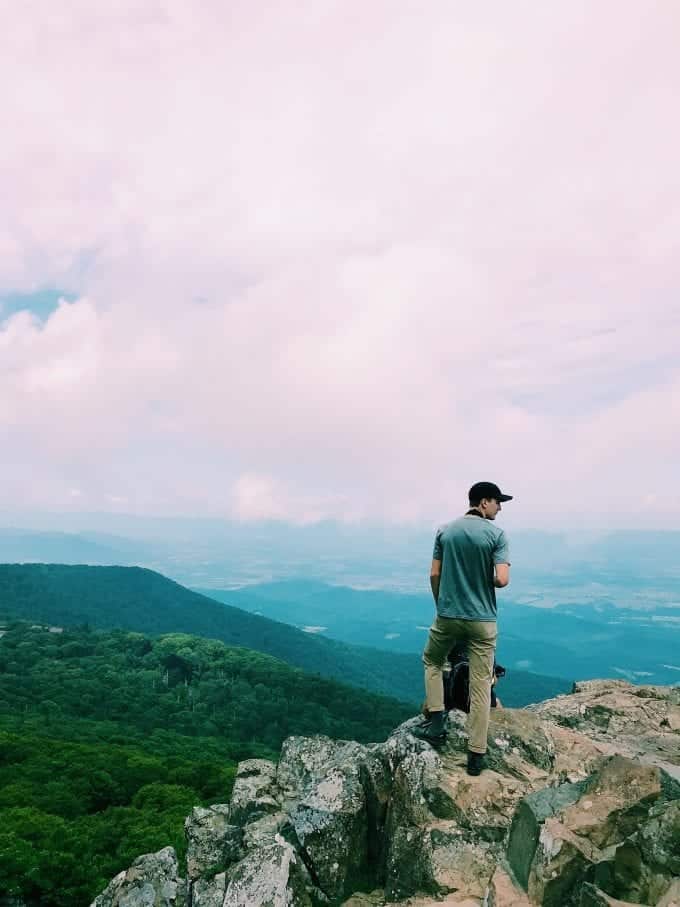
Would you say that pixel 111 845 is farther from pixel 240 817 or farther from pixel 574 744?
pixel 574 744

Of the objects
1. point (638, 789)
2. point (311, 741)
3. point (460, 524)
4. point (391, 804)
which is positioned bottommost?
point (311, 741)

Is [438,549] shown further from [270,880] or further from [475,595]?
[270,880]

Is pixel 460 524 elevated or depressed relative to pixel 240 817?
elevated

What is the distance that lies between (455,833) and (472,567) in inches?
148

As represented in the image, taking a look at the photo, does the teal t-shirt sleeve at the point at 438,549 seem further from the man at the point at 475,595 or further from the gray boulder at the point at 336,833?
the gray boulder at the point at 336,833

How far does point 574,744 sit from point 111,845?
4189 centimetres

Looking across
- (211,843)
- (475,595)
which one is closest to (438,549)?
(475,595)

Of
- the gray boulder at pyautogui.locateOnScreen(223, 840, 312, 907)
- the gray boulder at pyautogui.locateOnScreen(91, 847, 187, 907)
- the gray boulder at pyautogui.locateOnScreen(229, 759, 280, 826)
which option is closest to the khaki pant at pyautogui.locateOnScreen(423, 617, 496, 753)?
the gray boulder at pyautogui.locateOnScreen(223, 840, 312, 907)

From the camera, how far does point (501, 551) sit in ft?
28.5

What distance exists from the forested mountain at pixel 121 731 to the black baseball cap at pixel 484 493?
37.4 m

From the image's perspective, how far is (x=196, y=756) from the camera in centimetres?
8088

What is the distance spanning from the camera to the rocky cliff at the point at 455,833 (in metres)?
6.19

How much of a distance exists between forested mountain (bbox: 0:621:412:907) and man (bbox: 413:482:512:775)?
117 ft

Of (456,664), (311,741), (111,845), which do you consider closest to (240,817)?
(311,741)
